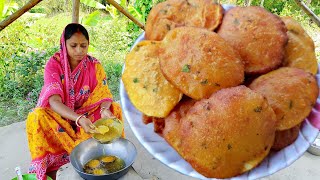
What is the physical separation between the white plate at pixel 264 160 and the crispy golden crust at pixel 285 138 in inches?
0.5

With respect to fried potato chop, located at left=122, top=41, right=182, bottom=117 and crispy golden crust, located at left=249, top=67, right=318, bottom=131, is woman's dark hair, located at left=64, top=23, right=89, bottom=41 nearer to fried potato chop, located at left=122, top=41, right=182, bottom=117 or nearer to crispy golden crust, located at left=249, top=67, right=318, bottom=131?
fried potato chop, located at left=122, top=41, right=182, bottom=117

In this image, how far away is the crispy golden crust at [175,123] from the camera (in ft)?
2.78

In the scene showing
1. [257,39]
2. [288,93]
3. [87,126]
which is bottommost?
[87,126]

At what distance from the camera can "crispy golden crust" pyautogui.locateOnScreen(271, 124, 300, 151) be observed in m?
0.84

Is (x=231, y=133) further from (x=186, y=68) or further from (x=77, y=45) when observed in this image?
(x=77, y=45)

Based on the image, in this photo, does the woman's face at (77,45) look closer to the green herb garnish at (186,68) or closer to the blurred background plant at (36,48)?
the green herb garnish at (186,68)

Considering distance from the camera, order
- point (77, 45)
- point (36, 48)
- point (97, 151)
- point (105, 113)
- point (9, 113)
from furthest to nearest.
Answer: point (36, 48) < point (9, 113) < point (105, 113) < point (77, 45) < point (97, 151)

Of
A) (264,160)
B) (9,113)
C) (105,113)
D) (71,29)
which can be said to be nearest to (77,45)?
(71,29)

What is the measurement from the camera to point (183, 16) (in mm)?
1007

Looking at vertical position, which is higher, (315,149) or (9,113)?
(315,149)

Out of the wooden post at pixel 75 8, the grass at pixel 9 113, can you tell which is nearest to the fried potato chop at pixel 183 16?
the wooden post at pixel 75 8

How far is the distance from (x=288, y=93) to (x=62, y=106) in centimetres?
181

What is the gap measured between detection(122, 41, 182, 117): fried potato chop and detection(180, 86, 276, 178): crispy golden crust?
111mm

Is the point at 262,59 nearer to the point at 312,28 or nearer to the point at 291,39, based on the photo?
the point at 291,39
